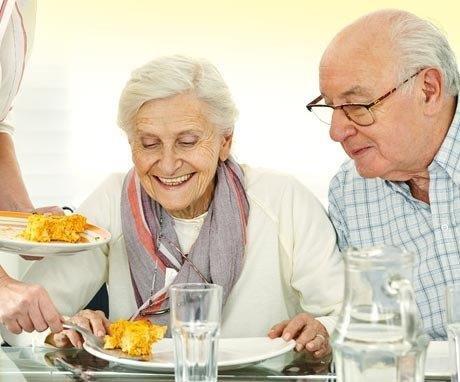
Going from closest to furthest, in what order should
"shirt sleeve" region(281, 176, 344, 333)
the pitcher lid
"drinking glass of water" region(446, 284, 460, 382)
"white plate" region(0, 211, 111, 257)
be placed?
the pitcher lid → "drinking glass of water" region(446, 284, 460, 382) → "white plate" region(0, 211, 111, 257) → "shirt sleeve" region(281, 176, 344, 333)

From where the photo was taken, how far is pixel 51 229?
1896 millimetres

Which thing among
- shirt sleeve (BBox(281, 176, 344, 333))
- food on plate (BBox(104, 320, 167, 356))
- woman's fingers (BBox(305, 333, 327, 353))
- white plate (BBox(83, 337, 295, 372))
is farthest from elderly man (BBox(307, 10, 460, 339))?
food on plate (BBox(104, 320, 167, 356))

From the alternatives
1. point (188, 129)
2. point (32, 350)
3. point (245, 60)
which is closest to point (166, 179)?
point (188, 129)

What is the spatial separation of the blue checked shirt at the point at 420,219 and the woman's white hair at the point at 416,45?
13cm

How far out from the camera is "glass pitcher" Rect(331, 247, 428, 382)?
0.97 metres

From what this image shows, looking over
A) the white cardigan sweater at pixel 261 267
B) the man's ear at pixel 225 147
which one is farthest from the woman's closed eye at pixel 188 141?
the white cardigan sweater at pixel 261 267

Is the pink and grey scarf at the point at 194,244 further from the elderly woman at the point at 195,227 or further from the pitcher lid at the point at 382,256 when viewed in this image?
the pitcher lid at the point at 382,256

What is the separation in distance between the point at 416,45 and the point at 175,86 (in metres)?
0.58

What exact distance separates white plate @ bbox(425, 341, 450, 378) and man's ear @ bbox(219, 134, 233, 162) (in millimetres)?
845

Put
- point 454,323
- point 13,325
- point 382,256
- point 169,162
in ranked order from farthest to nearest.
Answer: point 169,162 → point 13,325 → point 454,323 → point 382,256

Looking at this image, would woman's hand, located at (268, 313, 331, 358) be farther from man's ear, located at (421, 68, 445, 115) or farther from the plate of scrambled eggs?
man's ear, located at (421, 68, 445, 115)

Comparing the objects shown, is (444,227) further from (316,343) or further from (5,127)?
(5,127)

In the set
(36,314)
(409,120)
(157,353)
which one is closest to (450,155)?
(409,120)

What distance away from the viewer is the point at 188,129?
212 cm
